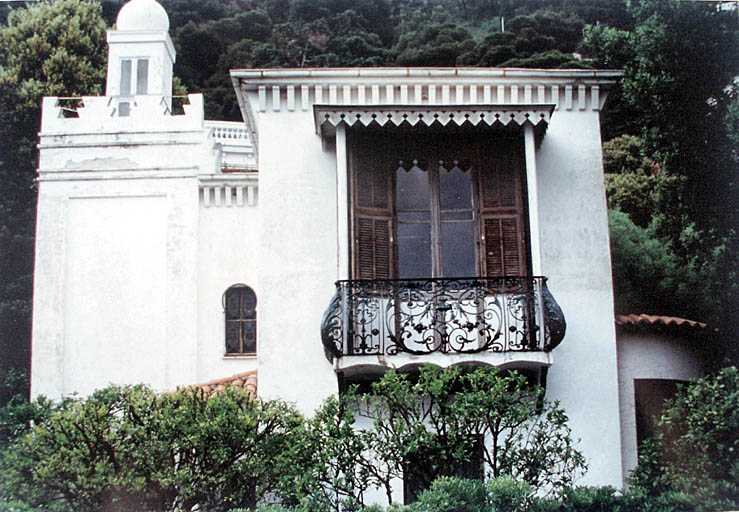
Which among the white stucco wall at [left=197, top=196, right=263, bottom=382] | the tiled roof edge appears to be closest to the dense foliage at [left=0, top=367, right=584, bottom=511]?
the tiled roof edge

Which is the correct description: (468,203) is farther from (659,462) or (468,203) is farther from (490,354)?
(659,462)

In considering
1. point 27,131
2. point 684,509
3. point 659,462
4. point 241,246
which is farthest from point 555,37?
point 27,131

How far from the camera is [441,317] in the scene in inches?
460

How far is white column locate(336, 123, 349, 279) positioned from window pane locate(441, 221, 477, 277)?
149cm

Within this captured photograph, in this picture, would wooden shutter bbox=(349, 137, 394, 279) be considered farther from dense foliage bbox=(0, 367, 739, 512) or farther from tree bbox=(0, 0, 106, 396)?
tree bbox=(0, 0, 106, 396)

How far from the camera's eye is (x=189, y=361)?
56.4 feet

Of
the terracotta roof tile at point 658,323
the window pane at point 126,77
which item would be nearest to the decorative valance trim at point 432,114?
the terracotta roof tile at point 658,323

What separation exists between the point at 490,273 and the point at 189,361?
7337 millimetres

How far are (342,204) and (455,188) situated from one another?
1.81 meters

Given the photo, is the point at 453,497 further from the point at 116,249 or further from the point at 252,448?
the point at 116,249

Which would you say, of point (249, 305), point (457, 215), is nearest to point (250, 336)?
point (249, 305)

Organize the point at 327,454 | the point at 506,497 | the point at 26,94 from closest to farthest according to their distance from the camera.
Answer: the point at 506,497 < the point at 327,454 < the point at 26,94

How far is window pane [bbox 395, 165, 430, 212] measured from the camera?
41.8 ft

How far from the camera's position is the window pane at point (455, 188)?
1271cm
